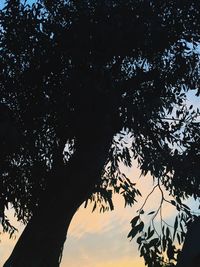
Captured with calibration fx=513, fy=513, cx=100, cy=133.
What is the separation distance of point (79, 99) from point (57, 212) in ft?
12.3

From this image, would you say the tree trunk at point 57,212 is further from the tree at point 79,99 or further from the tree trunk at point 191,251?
the tree trunk at point 191,251

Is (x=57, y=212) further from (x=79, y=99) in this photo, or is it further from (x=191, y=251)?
(x=191, y=251)

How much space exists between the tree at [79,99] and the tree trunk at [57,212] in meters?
0.03

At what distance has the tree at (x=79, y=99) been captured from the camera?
53.9 feet

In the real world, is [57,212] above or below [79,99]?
below

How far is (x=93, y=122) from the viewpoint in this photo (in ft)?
55.5

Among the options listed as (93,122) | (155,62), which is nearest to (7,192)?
(93,122)

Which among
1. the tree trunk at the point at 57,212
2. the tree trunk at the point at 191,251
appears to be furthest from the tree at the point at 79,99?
the tree trunk at the point at 191,251

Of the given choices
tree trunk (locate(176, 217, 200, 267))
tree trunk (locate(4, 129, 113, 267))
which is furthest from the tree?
tree trunk (locate(176, 217, 200, 267))

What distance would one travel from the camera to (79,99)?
668 inches

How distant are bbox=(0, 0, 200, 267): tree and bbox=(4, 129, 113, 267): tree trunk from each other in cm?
3

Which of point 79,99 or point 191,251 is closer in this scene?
point 191,251

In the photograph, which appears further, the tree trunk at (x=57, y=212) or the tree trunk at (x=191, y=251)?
the tree trunk at (x=57, y=212)

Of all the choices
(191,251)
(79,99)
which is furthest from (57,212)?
(191,251)
